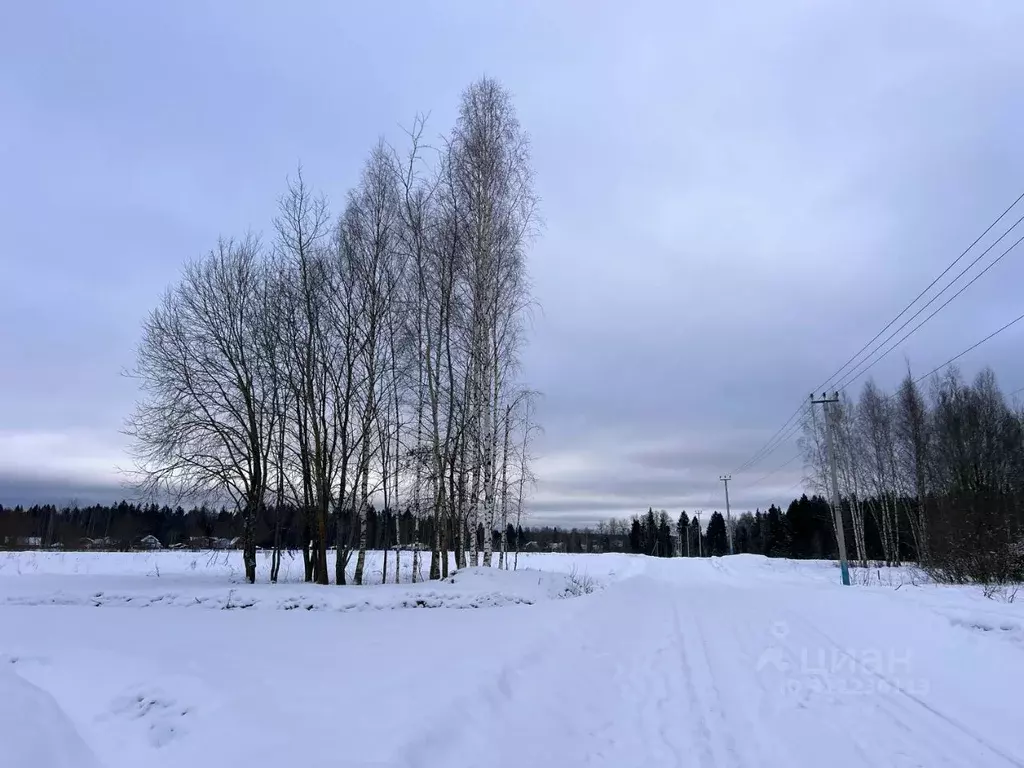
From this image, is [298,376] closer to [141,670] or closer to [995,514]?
[141,670]

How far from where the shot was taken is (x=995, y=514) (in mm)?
16891

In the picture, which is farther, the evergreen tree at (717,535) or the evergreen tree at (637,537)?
the evergreen tree at (637,537)

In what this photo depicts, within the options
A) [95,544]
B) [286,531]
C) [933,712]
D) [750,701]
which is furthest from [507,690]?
[95,544]

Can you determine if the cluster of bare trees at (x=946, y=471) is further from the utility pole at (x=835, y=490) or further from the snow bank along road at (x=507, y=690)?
the snow bank along road at (x=507, y=690)

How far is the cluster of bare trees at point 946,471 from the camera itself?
56.2ft

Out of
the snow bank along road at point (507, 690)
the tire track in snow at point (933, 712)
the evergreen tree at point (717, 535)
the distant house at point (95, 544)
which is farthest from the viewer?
the evergreen tree at point (717, 535)

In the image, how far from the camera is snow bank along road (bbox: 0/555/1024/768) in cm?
406

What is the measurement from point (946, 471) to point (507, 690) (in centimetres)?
3444

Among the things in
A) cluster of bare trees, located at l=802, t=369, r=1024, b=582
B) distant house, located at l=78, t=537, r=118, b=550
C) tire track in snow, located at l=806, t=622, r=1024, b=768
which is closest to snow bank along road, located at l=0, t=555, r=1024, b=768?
tire track in snow, located at l=806, t=622, r=1024, b=768

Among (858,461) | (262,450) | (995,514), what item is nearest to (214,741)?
(262,450)

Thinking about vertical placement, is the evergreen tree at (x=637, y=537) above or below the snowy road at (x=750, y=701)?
below

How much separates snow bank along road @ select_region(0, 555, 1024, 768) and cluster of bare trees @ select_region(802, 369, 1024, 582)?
341 inches

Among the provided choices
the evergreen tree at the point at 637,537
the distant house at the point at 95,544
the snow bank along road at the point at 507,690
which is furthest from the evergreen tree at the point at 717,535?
the snow bank along road at the point at 507,690

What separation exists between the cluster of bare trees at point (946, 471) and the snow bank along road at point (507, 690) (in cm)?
866
